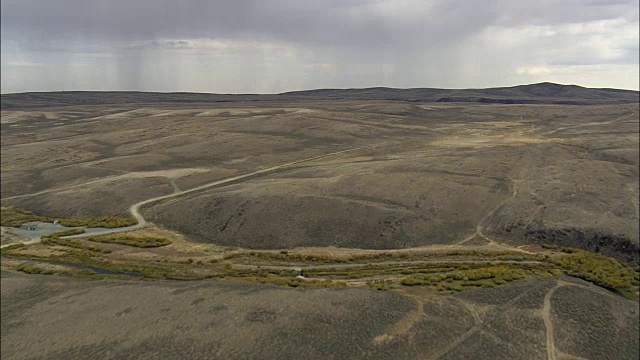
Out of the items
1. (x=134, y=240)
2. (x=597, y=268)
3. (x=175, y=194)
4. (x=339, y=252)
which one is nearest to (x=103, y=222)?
(x=134, y=240)

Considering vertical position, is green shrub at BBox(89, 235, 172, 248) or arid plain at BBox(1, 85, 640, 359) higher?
arid plain at BBox(1, 85, 640, 359)

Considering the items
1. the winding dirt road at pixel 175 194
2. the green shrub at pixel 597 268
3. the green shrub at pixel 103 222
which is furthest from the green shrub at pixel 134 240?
the green shrub at pixel 597 268

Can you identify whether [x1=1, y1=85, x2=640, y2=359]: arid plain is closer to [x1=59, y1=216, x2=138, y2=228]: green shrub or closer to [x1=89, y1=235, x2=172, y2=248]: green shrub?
[x1=89, y1=235, x2=172, y2=248]: green shrub

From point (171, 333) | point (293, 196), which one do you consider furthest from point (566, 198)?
point (171, 333)

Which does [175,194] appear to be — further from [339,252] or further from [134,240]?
[339,252]

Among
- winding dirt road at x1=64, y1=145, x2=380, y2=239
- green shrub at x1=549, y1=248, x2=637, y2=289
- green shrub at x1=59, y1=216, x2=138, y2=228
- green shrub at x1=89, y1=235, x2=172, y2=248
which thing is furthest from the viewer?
green shrub at x1=59, y1=216, x2=138, y2=228

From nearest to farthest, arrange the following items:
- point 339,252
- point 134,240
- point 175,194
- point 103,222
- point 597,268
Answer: point 597,268 → point 339,252 → point 134,240 → point 103,222 → point 175,194

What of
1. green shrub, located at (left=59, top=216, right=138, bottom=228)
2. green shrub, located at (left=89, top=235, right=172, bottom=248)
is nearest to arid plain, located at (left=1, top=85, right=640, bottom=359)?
green shrub, located at (left=89, top=235, right=172, bottom=248)

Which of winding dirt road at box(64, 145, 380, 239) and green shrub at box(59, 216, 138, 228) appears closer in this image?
winding dirt road at box(64, 145, 380, 239)

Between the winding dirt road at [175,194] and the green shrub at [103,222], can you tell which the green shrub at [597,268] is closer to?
the winding dirt road at [175,194]
